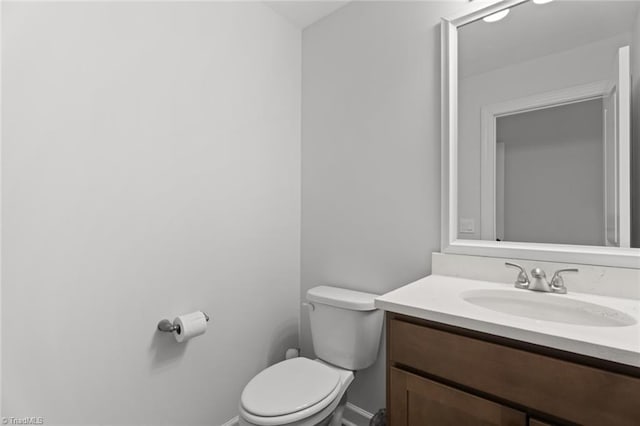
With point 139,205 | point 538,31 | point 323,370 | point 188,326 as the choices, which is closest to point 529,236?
point 538,31

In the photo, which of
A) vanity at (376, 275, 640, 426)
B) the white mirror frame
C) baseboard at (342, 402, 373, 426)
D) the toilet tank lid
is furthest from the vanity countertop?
baseboard at (342, 402, 373, 426)

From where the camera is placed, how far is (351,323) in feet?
4.84

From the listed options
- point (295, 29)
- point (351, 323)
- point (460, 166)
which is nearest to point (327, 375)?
point (351, 323)

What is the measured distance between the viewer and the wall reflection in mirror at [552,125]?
1072 mm

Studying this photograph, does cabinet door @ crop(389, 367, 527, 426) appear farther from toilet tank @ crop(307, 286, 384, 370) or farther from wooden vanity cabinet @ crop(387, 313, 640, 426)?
toilet tank @ crop(307, 286, 384, 370)

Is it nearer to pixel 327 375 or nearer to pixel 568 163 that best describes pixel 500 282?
pixel 568 163

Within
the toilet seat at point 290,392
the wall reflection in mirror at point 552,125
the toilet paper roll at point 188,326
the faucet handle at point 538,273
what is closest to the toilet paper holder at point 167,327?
the toilet paper roll at point 188,326

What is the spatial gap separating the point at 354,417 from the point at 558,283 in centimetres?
122

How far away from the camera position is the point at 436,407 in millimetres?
909

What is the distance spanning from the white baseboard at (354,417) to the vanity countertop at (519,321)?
0.90 metres

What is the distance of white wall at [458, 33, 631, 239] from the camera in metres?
1.11

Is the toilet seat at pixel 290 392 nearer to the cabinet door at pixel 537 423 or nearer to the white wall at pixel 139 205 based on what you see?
the white wall at pixel 139 205

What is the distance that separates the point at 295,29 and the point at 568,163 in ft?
5.34

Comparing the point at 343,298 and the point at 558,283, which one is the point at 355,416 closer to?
the point at 343,298
